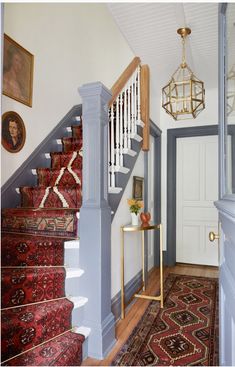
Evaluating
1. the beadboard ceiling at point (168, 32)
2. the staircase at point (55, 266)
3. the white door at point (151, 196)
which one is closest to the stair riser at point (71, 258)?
the staircase at point (55, 266)

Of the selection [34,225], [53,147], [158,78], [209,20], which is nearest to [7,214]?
[34,225]

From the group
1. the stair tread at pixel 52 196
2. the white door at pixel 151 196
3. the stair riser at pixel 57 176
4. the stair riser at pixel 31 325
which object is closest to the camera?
the stair riser at pixel 31 325

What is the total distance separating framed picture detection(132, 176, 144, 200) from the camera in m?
3.00

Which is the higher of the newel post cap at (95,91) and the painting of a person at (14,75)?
the painting of a person at (14,75)

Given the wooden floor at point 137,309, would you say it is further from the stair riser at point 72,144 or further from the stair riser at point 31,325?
the stair riser at point 72,144

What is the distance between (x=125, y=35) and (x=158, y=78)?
981mm

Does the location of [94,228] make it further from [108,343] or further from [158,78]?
[158,78]

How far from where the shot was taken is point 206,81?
12.6ft

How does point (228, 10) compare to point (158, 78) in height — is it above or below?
below

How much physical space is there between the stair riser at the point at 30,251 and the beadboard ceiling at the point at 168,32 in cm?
230

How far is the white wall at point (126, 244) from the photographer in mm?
2338

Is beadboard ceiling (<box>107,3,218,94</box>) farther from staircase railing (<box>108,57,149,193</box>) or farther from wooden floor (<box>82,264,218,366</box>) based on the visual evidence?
wooden floor (<box>82,264,218,366</box>)

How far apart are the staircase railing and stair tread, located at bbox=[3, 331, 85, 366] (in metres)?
1.12

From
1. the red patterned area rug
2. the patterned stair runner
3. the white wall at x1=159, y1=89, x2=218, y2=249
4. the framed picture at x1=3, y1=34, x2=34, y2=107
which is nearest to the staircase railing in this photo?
the patterned stair runner
